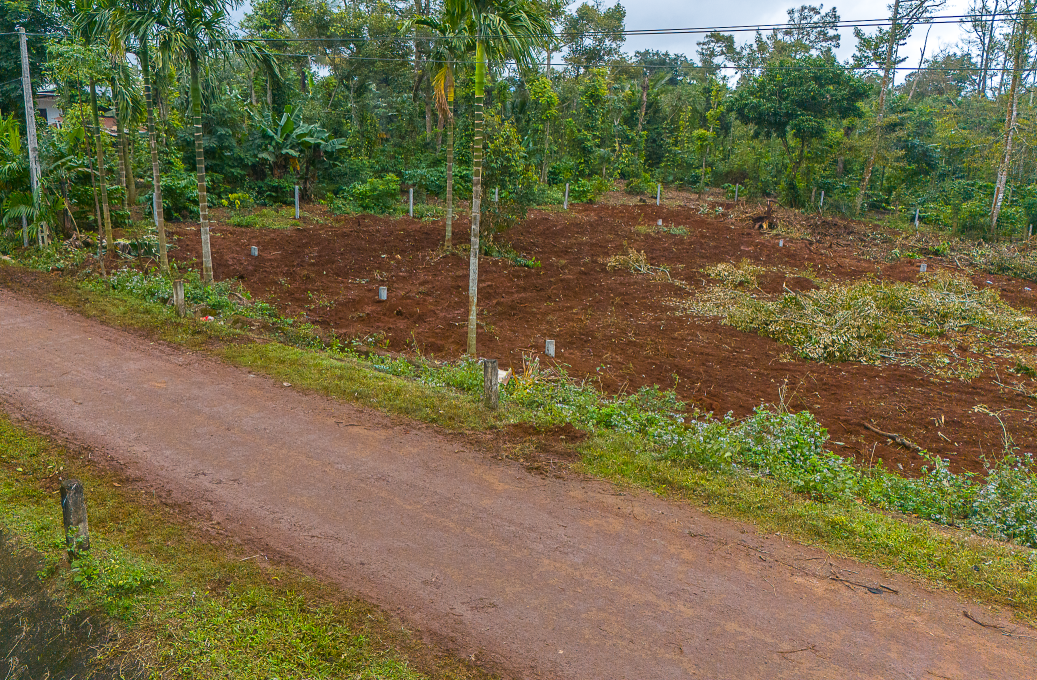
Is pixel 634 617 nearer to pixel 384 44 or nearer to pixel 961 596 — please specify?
pixel 961 596

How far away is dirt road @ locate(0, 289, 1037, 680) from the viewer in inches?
195

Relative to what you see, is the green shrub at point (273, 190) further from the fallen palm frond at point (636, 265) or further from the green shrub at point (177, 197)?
the fallen palm frond at point (636, 265)

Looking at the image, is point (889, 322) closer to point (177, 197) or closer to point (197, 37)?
point (197, 37)

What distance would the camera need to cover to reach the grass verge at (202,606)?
186 inches

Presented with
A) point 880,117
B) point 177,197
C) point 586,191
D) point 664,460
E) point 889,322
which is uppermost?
point 880,117

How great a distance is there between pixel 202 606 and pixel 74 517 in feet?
4.57

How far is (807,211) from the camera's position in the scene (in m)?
30.4

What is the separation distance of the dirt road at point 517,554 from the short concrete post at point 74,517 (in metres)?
1.07

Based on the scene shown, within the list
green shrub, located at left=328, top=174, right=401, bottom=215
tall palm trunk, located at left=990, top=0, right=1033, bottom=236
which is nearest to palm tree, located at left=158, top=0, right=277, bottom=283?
green shrub, located at left=328, top=174, right=401, bottom=215

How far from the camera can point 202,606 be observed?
205 inches

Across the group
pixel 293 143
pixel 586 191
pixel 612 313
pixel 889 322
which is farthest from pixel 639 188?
pixel 889 322

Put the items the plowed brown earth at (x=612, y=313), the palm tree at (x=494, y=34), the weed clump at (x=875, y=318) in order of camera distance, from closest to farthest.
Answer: the plowed brown earth at (x=612, y=313)
the palm tree at (x=494, y=34)
the weed clump at (x=875, y=318)

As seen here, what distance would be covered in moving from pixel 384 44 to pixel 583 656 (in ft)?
97.5

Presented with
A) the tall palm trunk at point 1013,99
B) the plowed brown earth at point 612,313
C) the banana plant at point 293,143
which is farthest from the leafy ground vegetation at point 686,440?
the tall palm trunk at point 1013,99
